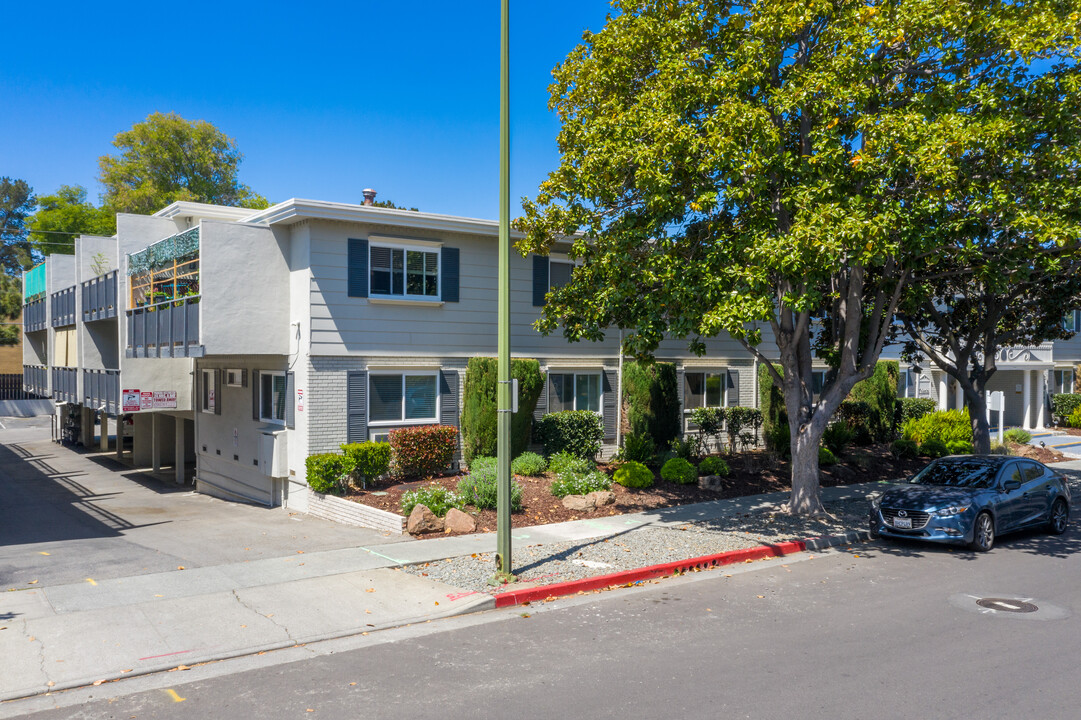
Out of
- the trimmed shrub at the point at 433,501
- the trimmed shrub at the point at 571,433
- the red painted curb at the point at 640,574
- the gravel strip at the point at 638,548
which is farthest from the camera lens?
the trimmed shrub at the point at 571,433

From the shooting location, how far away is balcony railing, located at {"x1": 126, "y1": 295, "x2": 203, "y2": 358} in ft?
53.5

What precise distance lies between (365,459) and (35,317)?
67.2 feet

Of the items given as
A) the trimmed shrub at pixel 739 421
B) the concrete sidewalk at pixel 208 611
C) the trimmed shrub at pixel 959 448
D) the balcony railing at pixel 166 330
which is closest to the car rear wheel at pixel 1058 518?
the trimmed shrub at pixel 739 421

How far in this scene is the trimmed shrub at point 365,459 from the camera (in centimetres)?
1602

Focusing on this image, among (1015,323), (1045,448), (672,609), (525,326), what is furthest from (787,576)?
(1045,448)

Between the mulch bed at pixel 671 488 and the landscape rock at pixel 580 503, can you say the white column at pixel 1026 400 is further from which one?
the landscape rock at pixel 580 503

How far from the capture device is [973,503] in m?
12.5

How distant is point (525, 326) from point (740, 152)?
851 centimetres

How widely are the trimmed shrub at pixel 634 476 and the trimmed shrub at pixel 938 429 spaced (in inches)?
447

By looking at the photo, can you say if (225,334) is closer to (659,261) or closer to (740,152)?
(659,261)

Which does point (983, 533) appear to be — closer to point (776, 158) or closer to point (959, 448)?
point (776, 158)

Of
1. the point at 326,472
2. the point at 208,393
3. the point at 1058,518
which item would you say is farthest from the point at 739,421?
the point at 208,393

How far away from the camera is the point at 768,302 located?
12023 mm

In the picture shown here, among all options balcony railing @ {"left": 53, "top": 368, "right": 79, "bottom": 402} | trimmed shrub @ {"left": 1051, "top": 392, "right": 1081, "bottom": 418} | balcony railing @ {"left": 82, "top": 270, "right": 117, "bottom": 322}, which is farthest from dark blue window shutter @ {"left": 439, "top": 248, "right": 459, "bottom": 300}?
trimmed shrub @ {"left": 1051, "top": 392, "right": 1081, "bottom": 418}
